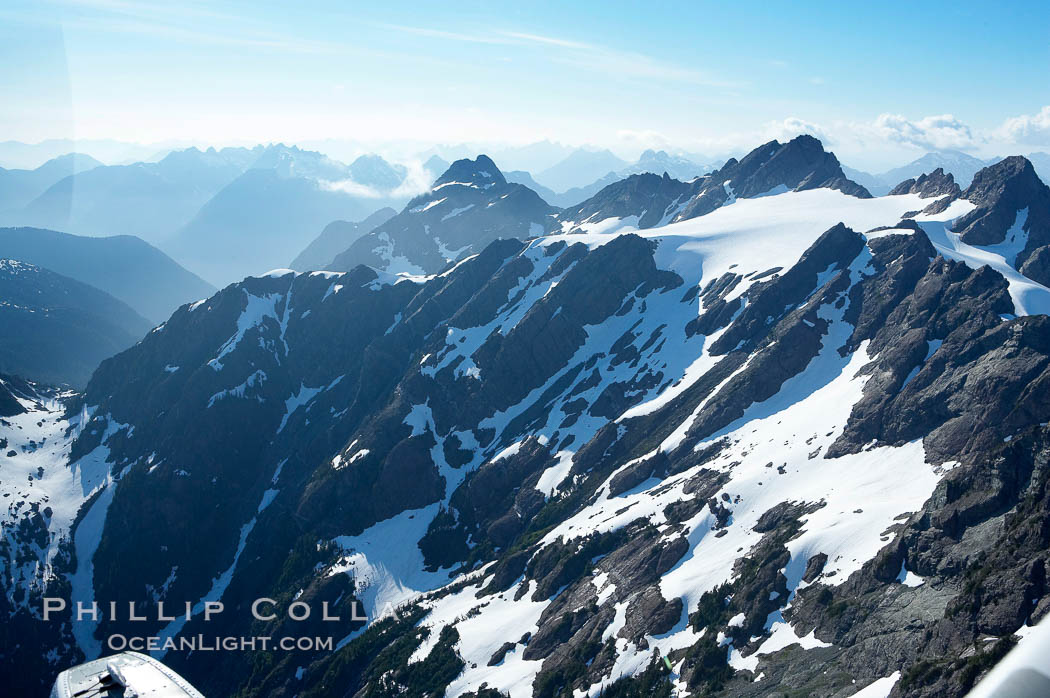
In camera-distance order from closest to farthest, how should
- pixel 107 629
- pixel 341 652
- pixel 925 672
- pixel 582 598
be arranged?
1. pixel 925 672
2. pixel 582 598
3. pixel 341 652
4. pixel 107 629

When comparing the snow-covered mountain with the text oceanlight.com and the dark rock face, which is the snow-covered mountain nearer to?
the dark rock face

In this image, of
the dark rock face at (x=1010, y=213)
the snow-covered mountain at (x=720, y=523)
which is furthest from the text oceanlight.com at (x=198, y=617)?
the dark rock face at (x=1010, y=213)

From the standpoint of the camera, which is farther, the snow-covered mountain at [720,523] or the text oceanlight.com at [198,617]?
the text oceanlight.com at [198,617]

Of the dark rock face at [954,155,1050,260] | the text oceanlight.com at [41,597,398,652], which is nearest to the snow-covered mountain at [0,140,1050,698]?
the dark rock face at [954,155,1050,260]

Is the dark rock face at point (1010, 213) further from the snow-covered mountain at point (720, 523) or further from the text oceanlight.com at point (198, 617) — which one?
the text oceanlight.com at point (198, 617)

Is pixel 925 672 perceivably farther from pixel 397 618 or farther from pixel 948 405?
pixel 397 618

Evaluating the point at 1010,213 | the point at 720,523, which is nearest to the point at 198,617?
the point at 720,523

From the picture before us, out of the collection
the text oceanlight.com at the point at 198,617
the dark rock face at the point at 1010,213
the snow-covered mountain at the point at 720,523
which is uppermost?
the dark rock face at the point at 1010,213

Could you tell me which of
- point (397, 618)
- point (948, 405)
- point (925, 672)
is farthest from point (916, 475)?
point (397, 618)

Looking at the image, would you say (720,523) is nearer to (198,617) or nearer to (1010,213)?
(1010,213)

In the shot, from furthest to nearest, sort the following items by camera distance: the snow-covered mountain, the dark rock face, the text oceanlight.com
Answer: the dark rock face, the text oceanlight.com, the snow-covered mountain

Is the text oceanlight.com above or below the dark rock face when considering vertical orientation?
below
